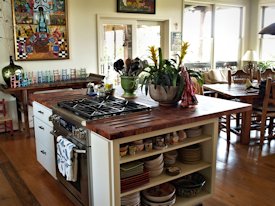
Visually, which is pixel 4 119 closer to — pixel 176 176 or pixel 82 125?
pixel 82 125

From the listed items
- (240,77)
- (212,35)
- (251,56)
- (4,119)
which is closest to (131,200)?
(4,119)

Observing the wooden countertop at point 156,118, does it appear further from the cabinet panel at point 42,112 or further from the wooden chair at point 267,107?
the wooden chair at point 267,107

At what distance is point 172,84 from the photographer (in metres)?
2.36

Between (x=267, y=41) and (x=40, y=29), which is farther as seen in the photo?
(x=267, y=41)

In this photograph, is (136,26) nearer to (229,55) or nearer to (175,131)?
(229,55)

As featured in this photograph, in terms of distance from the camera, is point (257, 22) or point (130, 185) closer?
point (130, 185)

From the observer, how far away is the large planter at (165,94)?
2365 mm

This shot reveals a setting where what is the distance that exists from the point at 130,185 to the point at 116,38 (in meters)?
4.17

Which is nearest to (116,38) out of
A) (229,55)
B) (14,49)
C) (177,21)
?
(177,21)

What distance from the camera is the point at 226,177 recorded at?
3.09 m

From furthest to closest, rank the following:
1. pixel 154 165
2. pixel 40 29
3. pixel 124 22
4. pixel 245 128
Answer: pixel 124 22, pixel 40 29, pixel 245 128, pixel 154 165

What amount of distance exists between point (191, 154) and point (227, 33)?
5985 mm

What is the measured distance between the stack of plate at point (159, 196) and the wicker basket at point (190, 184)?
81 mm

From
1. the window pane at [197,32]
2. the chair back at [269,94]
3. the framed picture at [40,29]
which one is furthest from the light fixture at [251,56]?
the framed picture at [40,29]
